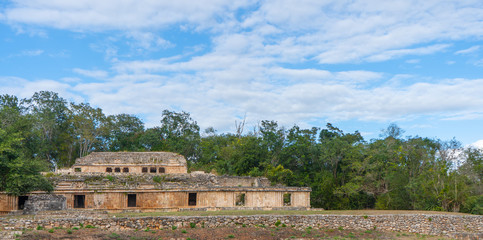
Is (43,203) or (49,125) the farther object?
(49,125)

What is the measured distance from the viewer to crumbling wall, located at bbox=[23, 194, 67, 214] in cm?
2104

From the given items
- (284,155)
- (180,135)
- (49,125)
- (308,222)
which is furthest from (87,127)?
(308,222)

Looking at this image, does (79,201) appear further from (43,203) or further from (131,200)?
(43,203)

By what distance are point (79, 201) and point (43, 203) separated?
3618mm

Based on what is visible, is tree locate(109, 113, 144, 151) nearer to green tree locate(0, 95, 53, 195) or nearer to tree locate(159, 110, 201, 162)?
tree locate(159, 110, 201, 162)

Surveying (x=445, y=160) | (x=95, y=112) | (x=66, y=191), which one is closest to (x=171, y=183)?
(x=66, y=191)

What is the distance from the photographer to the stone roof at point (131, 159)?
110 feet

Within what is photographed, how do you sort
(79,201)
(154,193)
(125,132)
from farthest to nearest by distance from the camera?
(125,132)
(154,193)
(79,201)

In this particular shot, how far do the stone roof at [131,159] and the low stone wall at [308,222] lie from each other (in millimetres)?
15242

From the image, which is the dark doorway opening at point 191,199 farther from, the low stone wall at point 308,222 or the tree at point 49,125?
the tree at point 49,125

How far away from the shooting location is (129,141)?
55.5 meters

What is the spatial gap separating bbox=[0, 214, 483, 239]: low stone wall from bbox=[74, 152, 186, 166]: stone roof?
50.0ft

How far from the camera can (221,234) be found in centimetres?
1711

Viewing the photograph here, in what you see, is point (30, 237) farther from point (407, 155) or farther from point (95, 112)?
point (95, 112)
